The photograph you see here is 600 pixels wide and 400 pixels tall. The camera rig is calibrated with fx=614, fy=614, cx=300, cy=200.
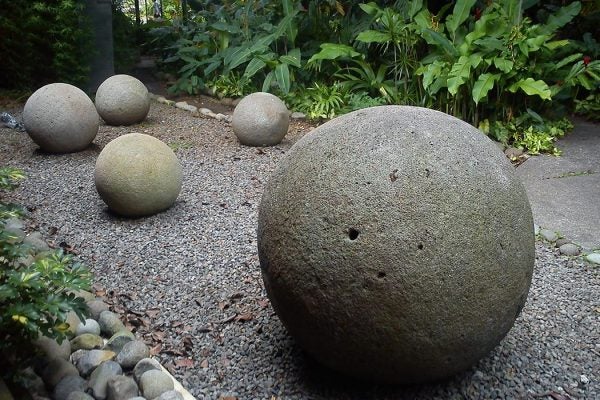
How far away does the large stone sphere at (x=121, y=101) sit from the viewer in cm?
823

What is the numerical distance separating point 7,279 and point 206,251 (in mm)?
2123

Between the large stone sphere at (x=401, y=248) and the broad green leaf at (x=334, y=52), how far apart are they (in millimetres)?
5838

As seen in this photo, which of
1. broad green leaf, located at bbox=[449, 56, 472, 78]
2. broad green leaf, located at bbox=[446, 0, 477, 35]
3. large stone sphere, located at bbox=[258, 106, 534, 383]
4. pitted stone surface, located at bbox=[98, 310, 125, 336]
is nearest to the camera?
large stone sphere, located at bbox=[258, 106, 534, 383]

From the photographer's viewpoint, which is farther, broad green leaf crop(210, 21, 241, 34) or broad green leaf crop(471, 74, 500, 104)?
broad green leaf crop(210, 21, 241, 34)

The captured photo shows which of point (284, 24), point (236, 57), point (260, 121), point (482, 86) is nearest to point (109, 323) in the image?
point (260, 121)

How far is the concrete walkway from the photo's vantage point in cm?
521

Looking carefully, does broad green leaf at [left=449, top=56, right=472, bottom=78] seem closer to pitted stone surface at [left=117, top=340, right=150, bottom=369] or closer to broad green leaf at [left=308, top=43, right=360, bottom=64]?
broad green leaf at [left=308, top=43, right=360, bottom=64]

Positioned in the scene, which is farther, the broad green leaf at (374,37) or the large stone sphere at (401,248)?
the broad green leaf at (374,37)

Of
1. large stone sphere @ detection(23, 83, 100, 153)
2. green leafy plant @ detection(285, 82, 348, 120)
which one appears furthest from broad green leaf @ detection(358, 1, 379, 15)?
large stone sphere @ detection(23, 83, 100, 153)

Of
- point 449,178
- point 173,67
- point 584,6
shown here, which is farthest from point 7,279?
point 173,67

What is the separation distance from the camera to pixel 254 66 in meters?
9.16

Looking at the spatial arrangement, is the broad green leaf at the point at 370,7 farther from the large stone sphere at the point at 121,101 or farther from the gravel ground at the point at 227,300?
the large stone sphere at the point at 121,101

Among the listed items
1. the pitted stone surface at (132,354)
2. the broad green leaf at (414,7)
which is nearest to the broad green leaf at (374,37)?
the broad green leaf at (414,7)

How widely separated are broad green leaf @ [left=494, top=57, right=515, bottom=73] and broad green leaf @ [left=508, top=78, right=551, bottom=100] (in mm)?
229
